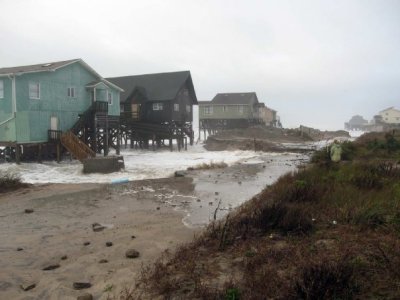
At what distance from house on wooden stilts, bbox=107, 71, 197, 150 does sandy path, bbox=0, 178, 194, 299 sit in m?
25.6

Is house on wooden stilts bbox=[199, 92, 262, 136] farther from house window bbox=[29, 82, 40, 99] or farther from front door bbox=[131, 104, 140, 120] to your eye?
house window bbox=[29, 82, 40, 99]

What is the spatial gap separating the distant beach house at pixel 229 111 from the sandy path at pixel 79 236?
4831cm

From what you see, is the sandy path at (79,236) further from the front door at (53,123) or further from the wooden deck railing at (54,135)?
the front door at (53,123)

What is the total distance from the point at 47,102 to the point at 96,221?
1954 cm

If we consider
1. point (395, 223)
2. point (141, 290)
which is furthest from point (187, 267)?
point (395, 223)

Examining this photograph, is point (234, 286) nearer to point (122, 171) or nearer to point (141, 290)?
point (141, 290)

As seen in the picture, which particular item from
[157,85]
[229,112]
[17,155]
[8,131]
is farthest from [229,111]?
[17,155]

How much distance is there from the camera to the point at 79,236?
9070 millimetres

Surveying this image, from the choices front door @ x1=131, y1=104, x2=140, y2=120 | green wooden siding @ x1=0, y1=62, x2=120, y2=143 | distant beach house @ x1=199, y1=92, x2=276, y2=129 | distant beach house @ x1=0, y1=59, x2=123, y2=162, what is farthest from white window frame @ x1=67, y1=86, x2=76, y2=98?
distant beach house @ x1=199, y1=92, x2=276, y2=129

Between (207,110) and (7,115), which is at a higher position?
(207,110)

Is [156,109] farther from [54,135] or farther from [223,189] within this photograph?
[223,189]

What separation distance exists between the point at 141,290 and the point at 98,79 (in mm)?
29571

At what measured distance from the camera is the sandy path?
20.1 ft

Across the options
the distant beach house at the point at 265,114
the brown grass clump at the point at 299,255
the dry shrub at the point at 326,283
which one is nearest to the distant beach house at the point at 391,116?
the distant beach house at the point at 265,114
